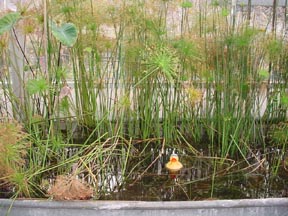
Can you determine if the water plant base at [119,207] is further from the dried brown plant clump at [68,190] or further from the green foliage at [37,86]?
the green foliage at [37,86]

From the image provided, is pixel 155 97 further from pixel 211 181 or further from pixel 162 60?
pixel 211 181

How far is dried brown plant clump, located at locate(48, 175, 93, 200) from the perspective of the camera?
1804mm

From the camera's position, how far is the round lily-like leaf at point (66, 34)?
194 centimetres

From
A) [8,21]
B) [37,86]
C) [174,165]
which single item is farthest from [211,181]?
[8,21]

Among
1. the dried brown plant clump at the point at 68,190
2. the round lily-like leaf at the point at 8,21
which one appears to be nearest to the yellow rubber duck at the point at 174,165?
the dried brown plant clump at the point at 68,190

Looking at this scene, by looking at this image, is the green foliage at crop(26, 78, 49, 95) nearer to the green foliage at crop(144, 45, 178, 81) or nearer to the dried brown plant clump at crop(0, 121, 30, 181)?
the dried brown plant clump at crop(0, 121, 30, 181)

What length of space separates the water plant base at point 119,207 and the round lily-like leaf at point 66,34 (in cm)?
70

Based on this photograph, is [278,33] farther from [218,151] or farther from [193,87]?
[218,151]

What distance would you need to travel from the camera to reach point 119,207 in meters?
1.83

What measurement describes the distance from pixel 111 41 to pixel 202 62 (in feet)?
1.76

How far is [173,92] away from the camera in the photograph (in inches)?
102

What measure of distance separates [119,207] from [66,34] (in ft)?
2.68

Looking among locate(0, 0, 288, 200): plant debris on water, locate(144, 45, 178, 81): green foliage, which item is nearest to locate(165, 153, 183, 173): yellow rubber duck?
locate(0, 0, 288, 200): plant debris on water

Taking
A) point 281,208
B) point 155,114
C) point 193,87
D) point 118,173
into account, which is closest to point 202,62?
point 193,87
